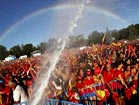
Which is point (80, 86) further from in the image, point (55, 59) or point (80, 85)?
point (55, 59)

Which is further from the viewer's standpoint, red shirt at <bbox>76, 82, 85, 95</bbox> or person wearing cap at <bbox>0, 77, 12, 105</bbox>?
person wearing cap at <bbox>0, 77, 12, 105</bbox>

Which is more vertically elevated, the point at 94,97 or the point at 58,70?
the point at 58,70

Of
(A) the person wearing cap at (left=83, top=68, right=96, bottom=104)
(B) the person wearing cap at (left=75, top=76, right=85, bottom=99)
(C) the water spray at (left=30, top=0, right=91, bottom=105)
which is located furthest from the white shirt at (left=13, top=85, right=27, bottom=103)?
(A) the person wearing cap at (left=83, top=68, right=96, bottom=104)

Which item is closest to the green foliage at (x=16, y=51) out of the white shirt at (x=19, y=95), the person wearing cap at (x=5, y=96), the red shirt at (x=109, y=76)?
the person wearing cap at (x=5, y=96)

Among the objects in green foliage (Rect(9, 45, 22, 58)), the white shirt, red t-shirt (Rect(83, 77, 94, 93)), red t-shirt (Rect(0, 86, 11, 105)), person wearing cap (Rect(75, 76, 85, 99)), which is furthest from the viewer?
green foliage (Rect(9, 45, 22, 58))

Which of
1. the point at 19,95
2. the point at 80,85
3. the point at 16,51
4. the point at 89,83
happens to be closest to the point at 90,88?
the point at 89,83

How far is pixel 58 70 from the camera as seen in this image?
47.0ft

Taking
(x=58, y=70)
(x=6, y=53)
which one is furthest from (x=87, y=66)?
(x=6, y=53)

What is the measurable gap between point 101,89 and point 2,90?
4.48m

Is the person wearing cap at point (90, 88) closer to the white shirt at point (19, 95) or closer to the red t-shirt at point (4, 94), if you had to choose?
the red t-shirt at point (4, 94)

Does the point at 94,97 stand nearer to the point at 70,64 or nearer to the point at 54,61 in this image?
the point at 54,61

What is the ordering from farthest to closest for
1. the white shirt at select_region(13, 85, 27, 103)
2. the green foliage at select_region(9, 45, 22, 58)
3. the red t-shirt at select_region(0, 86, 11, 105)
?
the green foliage at select_region(9, 45, 22, 58)
the red t-shirt at select_region(0, 86, 11, 105)
the white shirt at select_region(13, 85, 27, 103)

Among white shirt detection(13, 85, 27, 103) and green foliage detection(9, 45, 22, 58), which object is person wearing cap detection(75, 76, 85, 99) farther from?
green foliage detection(9, 45, 22, 58)

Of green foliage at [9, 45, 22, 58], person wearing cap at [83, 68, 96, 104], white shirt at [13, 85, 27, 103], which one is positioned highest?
green foliage at [9, 45, 22, 58]
